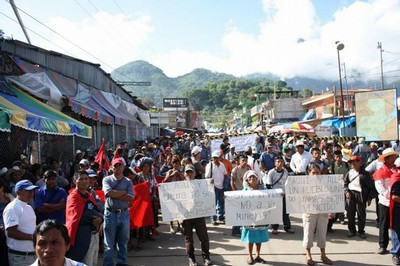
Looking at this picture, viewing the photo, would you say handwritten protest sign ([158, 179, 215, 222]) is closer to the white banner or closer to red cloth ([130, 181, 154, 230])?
red cloth ([130, 181, 154, 230])

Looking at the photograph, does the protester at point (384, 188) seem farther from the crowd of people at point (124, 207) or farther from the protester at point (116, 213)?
the protester at point (116, 213)

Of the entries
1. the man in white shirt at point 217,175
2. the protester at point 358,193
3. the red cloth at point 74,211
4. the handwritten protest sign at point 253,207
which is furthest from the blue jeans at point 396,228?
the red cloth at point 74,211

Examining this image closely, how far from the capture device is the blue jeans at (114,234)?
19.2 feet

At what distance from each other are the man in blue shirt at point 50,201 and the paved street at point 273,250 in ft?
6.07

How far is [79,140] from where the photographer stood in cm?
1482

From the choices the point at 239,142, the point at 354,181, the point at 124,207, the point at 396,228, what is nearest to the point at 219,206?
the point at 354,181

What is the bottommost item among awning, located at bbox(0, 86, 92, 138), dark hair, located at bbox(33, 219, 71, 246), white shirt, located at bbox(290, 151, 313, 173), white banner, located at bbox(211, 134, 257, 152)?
dark hair, located at bbox(33, 219, 71, 246)

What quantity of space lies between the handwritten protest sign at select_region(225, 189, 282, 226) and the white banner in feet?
28.4

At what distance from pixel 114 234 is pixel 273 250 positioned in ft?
10.0

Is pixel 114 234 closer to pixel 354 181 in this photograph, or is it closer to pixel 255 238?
pixel 255 238

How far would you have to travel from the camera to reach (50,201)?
543cm

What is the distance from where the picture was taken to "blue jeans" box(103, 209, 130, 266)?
586 cm

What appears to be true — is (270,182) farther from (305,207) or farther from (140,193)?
(140,193)

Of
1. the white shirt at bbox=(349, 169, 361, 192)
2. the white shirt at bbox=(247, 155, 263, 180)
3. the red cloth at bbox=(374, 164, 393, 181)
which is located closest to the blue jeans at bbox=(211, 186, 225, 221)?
the white shirt at bbox=(247, 155, 263, 180)
